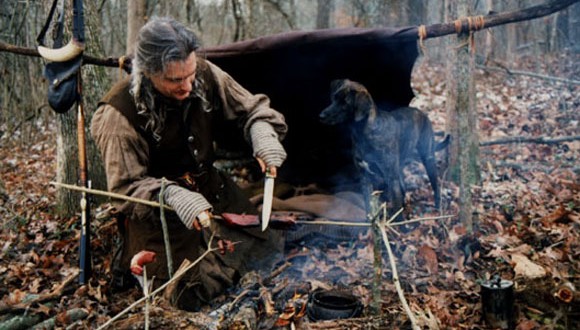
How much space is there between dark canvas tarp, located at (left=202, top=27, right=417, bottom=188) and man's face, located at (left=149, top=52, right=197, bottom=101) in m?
1.44

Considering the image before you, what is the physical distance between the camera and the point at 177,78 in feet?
10.9

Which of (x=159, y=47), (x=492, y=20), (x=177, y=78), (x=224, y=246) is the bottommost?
(x=224, y=246)

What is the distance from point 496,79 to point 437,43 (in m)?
3.12

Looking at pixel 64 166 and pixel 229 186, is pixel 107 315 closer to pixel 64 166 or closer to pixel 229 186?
pixel 229 186

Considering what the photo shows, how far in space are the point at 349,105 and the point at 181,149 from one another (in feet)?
5.50

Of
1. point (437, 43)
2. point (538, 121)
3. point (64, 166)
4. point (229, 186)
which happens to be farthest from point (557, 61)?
point (64, 166)

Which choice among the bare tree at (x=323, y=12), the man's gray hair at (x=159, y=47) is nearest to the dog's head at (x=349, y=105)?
the man's gray hair at (x=159, y=47)

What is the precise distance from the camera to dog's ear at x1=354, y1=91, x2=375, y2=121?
4.73 m

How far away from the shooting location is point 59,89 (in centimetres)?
408

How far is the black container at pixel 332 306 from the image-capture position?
3.25 m

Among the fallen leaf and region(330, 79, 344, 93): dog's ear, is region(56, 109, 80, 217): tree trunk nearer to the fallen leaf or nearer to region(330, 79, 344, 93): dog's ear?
region(330, 79, 344, 93): dog's ear

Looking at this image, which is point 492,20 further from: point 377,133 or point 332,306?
point 332,306

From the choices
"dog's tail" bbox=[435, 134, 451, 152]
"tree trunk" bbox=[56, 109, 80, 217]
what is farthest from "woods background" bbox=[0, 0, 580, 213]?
"dog's tail" bbox=[435, 134, 451, 152]

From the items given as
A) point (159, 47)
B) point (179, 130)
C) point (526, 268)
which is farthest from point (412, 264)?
point (159, 47)
